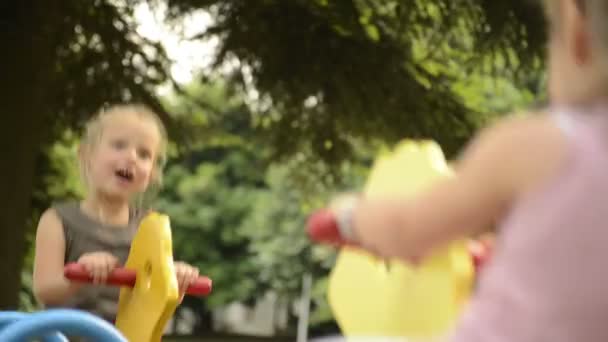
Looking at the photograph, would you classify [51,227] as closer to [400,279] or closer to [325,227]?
[400,279]

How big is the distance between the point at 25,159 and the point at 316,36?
5.03 ft

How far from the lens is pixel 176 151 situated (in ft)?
17.7

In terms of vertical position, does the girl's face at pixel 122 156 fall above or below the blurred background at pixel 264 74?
below

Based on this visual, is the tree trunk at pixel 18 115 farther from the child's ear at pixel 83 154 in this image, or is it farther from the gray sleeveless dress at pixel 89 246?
the gray sleeveless dress at pixel 89 246

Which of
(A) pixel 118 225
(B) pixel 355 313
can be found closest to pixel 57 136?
(A) pixel 118 225

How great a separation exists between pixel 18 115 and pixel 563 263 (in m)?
→ 3.97

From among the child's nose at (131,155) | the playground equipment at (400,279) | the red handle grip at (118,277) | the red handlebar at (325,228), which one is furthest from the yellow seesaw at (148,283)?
the red handlebar at (325,228)

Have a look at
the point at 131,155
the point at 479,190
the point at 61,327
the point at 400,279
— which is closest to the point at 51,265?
the point at 131,155

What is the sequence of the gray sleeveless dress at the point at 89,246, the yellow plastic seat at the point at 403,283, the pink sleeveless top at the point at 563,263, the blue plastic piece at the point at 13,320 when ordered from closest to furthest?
the pink sleeveless top at the point at 563,263, the yellow plastic seat at the point at 403,283, the blue plastic piece at the point at 13,320, the gray sleeveless dress at the point at 89,246

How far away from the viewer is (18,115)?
4500 millimetres

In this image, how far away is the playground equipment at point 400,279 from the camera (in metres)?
1.11

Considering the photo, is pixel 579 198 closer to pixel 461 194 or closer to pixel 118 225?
pixel 461 194

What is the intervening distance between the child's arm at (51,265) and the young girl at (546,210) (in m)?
1.37

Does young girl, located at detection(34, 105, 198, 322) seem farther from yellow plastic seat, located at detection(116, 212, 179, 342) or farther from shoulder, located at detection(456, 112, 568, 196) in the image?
shoulder, located at detection(456, 112, 568, 196)
